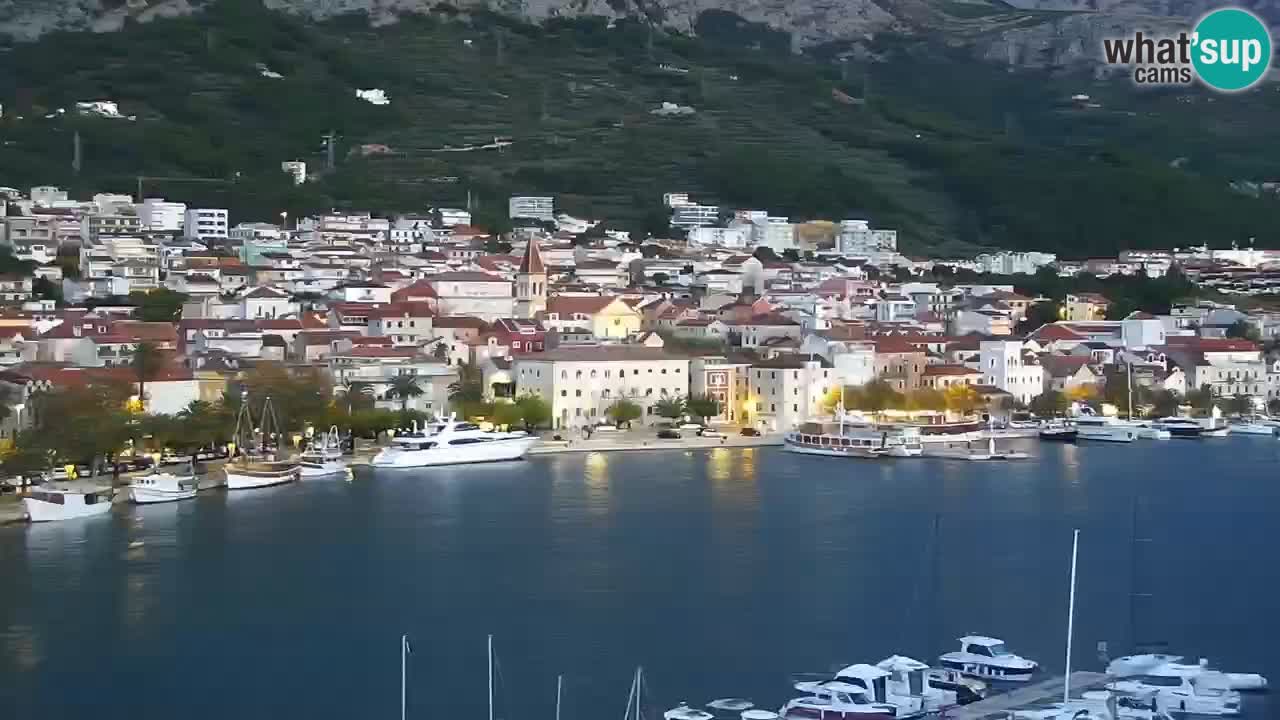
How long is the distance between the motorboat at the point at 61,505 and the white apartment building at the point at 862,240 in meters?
19.0

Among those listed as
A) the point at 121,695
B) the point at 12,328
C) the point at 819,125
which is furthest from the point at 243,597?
the point at 819,125

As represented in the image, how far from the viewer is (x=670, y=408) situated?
68.2ft

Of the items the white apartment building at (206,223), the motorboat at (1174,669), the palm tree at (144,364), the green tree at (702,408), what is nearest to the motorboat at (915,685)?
the motorboat at (1174,669)

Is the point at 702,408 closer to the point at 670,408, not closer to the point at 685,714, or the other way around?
the point at 670,408

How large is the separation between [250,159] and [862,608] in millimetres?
25327

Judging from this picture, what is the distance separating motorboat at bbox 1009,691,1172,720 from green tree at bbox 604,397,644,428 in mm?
11370

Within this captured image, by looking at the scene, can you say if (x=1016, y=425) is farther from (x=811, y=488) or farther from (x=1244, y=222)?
(x=1244, y=222)

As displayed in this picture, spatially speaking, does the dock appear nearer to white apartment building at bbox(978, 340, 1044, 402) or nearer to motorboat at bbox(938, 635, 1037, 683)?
motorboat at bbox(938, 635, 1037, 683)

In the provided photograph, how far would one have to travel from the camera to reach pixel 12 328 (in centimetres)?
2072

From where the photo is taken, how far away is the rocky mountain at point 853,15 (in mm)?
43188

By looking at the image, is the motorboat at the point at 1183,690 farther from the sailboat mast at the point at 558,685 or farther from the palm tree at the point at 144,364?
the palm tree at the point at 144,364

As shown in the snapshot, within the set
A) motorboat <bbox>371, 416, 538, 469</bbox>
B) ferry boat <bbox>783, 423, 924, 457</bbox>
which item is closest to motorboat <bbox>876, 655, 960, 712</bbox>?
motorboat <bbox>371, 416, 538, 469</bbox>

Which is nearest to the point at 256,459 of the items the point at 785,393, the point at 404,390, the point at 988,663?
the point at 404,390

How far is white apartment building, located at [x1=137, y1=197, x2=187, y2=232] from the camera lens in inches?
1185
